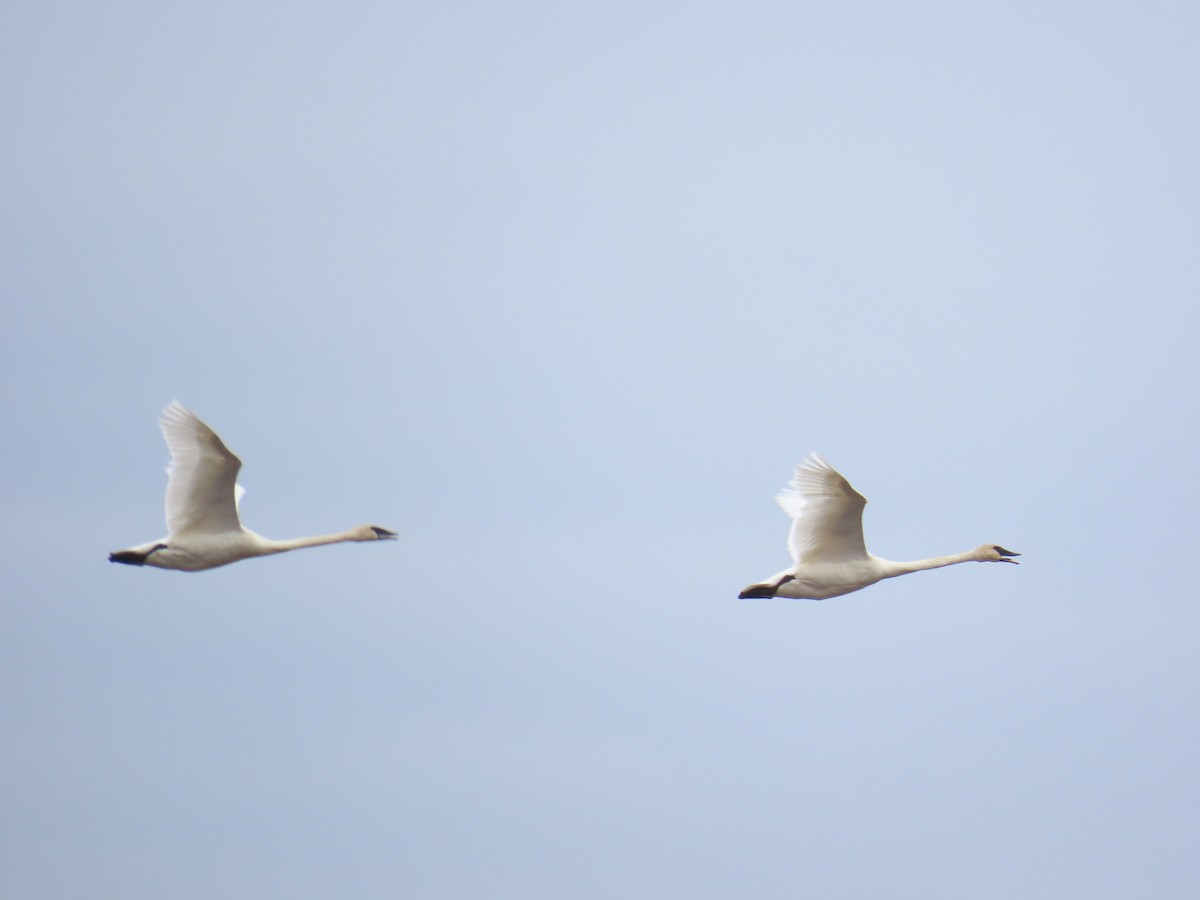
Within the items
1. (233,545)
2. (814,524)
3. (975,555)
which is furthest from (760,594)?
(233,545)

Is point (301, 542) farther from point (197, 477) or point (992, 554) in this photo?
point (992, 554)

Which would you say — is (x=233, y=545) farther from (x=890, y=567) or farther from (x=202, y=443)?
(x=890, y=567)

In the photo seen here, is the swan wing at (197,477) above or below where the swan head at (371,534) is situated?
above

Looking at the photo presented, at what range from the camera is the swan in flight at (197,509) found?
48.1m

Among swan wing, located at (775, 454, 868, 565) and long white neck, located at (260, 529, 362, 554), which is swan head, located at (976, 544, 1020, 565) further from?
long white neck, located at (260, 529, 362, 554)

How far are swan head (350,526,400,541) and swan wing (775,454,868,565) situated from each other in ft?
24.7

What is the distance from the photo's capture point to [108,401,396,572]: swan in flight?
4809cm

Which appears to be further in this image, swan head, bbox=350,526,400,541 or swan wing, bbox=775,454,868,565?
swan head, bbox=350,526,400,541

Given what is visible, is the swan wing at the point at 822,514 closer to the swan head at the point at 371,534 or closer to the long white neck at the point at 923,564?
the long white neck at the point at 923,564

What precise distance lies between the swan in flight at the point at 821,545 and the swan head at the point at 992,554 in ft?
8.81

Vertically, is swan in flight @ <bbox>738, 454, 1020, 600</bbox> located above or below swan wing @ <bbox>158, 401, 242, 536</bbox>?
below

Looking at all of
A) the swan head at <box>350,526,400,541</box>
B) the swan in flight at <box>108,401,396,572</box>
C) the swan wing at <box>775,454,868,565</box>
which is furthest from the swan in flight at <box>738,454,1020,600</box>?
the swan in flight at <box>108,401,396,572</box>

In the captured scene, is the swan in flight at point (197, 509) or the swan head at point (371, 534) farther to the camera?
the swan head at point (371, 534)

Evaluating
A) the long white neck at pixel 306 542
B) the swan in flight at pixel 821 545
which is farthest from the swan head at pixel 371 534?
the swan in flight at pixel 821 545
